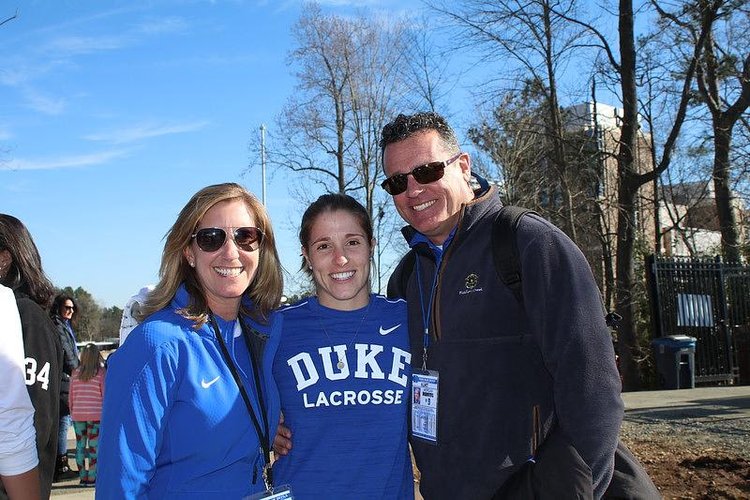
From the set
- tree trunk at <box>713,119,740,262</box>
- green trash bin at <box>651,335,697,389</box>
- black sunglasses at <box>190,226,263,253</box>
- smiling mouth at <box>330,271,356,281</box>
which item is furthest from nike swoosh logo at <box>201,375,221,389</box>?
tree trunk at <box>713,119,740,262</box>

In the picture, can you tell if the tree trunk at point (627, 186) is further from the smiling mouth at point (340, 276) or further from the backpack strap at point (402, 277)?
the smiling mouth at point (340, 276)

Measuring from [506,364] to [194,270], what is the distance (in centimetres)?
127

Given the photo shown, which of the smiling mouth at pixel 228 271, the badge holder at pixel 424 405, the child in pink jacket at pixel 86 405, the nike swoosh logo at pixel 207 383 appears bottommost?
the child in pink jacket at pixel 86 405

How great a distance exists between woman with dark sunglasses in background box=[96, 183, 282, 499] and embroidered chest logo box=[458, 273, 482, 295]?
0.83m

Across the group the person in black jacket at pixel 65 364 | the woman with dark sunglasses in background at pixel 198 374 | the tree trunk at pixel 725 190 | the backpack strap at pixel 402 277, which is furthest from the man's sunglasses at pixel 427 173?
the tree trunk at pixel 725 190

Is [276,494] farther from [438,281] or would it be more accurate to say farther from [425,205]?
[425,205]

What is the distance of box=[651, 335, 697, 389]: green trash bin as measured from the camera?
45.7ft

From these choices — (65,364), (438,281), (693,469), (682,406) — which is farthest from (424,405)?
(682,406)

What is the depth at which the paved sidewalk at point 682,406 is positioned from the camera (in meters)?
7.91

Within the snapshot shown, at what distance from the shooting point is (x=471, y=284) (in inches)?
104

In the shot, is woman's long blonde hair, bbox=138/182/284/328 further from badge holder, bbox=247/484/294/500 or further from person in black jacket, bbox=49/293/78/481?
person in black jacket, bbox=49/293/78/481

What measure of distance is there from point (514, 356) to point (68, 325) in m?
8.12

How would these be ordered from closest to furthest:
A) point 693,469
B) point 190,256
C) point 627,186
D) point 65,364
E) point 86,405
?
point 190,256, point 693,469, point 86,405, point 65,364, point 627,186

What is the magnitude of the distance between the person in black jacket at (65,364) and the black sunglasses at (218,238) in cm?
592
